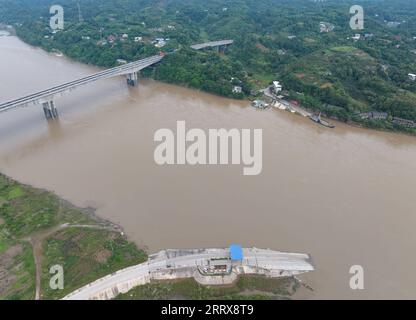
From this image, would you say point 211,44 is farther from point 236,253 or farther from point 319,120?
point 236,253

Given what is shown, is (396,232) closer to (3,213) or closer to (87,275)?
(87,275)

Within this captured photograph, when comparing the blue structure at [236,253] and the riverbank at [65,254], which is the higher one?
the blue structure at [236,253]

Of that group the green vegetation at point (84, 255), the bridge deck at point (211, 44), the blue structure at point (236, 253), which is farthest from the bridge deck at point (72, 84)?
the blue structure at point (236, 253)

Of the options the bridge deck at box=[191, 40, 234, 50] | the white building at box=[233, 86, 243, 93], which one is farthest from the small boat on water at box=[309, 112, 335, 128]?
the bridge deck at box=[191, 40, 234, 50]

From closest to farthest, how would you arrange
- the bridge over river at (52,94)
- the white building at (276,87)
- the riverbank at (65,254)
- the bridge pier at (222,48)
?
the riverbank at (65,254)
the bridge over river at (52,94)
the white building at (276,87)
the bridge pier at (222,48)

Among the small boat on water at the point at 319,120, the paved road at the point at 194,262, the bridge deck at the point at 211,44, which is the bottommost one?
the paved road at the point at 194,262

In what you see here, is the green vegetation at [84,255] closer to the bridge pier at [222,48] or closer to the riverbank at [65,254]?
the riverbank at [65,254]

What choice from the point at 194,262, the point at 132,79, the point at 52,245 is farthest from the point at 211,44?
the point at 194,262

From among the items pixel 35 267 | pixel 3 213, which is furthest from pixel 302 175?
A: pixel 3 213
